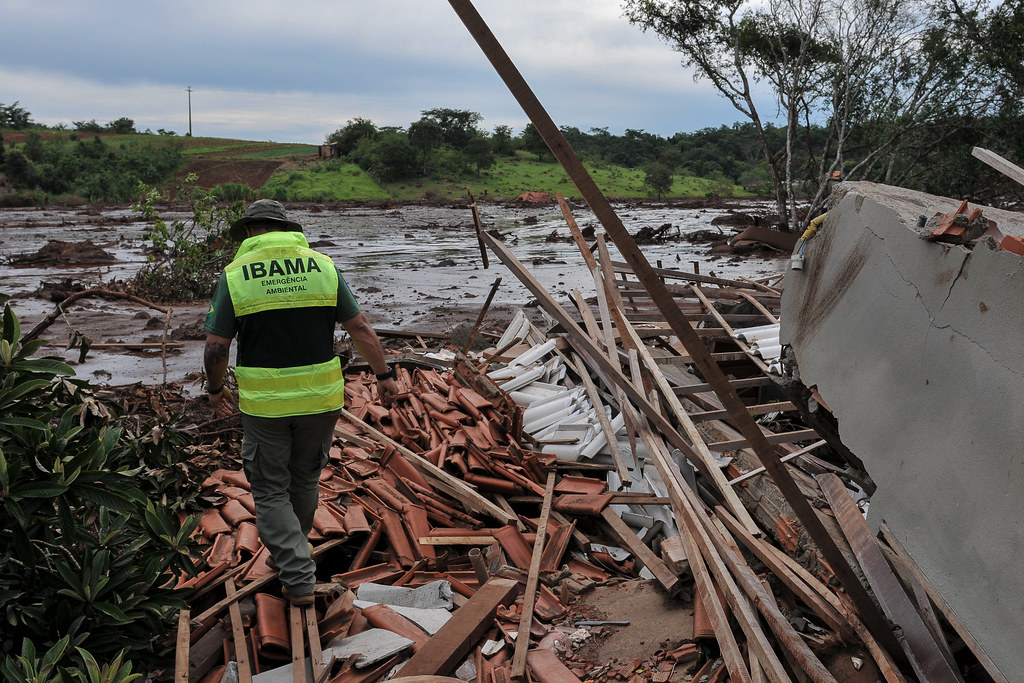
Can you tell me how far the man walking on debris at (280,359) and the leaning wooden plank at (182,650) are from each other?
0.50 m

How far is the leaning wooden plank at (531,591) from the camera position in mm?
3154

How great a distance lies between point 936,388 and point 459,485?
9.24 ft

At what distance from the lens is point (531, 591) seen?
3668 millimetres

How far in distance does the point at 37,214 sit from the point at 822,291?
4138 centimetres

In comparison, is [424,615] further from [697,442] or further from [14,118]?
[14,118]

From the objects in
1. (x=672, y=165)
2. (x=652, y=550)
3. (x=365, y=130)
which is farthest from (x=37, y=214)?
(x=672, y=165)

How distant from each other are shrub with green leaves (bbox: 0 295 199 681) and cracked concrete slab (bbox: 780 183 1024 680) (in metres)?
3.14

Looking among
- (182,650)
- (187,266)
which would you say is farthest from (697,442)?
(187,266)

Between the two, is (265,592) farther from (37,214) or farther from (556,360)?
(37,214)

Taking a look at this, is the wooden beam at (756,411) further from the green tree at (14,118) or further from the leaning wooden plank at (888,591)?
the green tree at (14,118)

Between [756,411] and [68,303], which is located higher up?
[68,303]

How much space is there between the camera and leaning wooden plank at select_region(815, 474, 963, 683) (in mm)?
2762

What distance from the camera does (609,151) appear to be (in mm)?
79750

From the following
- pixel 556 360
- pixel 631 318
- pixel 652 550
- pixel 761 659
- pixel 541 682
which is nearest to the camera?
pixel 761 659
